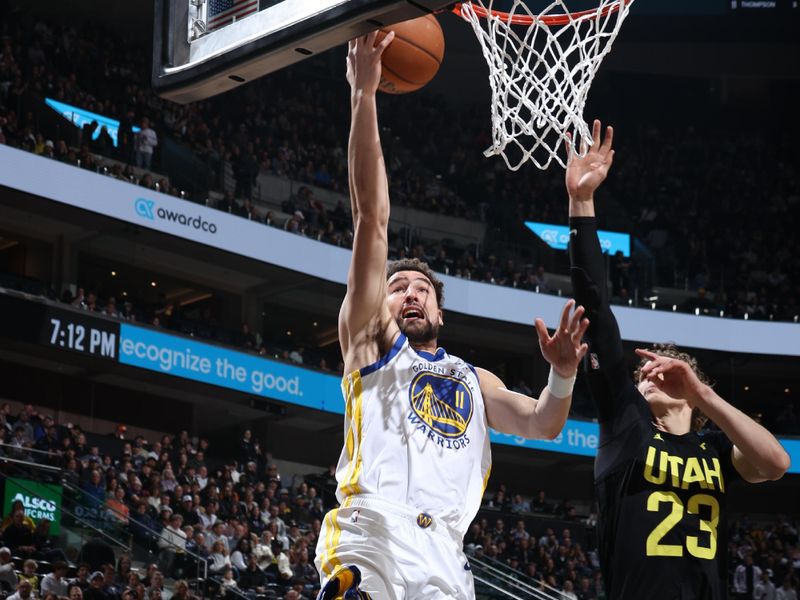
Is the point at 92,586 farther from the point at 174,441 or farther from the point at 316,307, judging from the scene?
the point at 316,307

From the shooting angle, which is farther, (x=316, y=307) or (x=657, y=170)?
(x=657, y=170)

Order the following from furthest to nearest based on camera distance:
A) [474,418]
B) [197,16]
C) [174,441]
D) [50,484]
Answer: [174,441] < [50,484] < [197,16] < [474,418]

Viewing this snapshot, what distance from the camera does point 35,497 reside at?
12.2 metres

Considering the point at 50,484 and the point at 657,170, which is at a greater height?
the point at 657,170

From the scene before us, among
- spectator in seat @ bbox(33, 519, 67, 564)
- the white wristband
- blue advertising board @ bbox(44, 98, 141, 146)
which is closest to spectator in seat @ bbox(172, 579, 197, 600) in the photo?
spectator in seat @ bbox(33, 519, 67, 564)

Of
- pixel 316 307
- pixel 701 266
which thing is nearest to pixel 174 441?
pixel 316 307

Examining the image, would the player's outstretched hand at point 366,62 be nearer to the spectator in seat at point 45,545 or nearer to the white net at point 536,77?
the white net at point 536,77

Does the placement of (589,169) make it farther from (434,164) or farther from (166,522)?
(434,164)

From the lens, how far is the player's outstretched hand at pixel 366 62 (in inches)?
153

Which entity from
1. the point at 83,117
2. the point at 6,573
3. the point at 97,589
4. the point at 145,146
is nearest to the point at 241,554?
the point at 97,589

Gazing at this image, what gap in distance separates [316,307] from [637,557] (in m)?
21.0

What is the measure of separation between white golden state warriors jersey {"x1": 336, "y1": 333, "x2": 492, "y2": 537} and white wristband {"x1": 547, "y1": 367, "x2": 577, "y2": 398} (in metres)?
0.30

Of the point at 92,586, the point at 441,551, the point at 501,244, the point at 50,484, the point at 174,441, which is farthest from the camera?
the point at 501,244

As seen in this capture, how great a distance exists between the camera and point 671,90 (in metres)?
31.2
